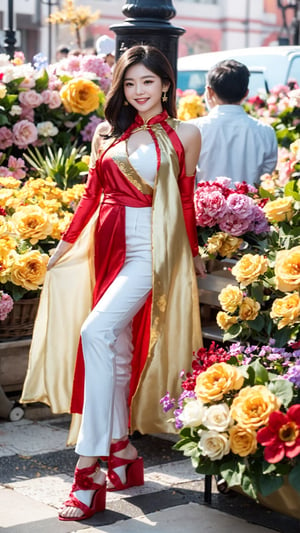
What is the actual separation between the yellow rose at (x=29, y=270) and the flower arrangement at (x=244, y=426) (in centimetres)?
154

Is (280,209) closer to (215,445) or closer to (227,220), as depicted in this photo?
(227,220)

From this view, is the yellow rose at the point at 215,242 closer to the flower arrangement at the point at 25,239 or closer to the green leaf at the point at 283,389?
the flower arrangement at the point at 25,239

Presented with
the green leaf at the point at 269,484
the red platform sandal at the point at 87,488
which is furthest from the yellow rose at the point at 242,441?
the red platform sandal at the point at 87,488

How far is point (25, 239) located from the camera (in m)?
5.42

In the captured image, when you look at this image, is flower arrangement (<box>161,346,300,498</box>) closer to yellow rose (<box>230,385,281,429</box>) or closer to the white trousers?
yellow rose (<box>230,385,281,429</box>)

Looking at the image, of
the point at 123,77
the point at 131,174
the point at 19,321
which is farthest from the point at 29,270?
the point at 123,77

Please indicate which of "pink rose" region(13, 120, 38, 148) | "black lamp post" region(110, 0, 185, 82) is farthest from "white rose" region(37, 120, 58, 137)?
"black lamp post" region(110, 0, 185, 82)

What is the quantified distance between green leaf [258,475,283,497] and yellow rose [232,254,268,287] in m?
0.97

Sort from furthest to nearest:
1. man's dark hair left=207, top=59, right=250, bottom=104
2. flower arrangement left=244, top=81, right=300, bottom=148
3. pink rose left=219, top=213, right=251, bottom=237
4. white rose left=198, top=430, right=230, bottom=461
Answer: flower arrangement left=244, top=81, right=300, bottom=148, man's dark hair left=207, top=59, right=250, bottom=104, pink rose left=219, top=213, right=251, bottom=237, white rose left=198, top=430, right=230, bottom=461

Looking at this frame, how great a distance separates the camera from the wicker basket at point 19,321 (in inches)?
215

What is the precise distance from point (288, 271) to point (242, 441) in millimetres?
727

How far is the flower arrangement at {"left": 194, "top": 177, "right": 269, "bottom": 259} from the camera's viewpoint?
15.8 feet

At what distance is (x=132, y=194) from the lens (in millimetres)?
4375

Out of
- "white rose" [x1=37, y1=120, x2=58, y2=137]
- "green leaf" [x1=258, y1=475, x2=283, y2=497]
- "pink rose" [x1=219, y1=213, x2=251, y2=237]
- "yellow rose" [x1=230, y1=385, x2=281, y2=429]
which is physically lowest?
"green leaf" [x1=258, y1=475, x2=283, y2=497]
